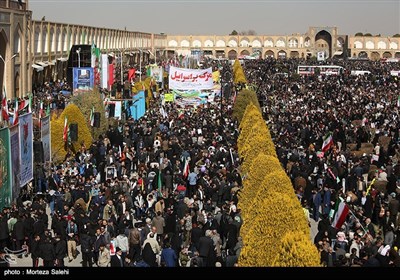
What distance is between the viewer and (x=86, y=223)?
10.2 meters

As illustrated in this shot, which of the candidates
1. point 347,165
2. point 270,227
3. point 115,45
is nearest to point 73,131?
point 347,165

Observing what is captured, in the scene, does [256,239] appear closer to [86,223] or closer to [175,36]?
[86,223]

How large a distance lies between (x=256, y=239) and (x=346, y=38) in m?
90.8

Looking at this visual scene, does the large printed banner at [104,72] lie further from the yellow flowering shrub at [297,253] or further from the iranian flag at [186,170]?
the yellow flowering shrub at [297,253]

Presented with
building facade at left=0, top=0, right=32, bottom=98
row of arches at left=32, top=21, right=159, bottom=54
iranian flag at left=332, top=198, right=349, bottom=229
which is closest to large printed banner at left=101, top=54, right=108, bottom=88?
building facade at left=0, top=0, right=32, bottom=98

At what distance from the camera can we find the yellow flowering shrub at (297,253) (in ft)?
21.2

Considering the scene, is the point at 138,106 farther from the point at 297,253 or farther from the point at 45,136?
the point at 297,253

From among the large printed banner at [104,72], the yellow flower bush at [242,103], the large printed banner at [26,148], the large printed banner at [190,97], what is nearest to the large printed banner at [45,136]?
the large printed banner at [26,148]

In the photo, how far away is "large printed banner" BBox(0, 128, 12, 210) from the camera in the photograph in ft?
38.1

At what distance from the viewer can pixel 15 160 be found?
1260 cm

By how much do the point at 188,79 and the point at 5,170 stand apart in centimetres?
1833

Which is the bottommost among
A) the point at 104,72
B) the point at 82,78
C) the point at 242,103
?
the point at 242,103

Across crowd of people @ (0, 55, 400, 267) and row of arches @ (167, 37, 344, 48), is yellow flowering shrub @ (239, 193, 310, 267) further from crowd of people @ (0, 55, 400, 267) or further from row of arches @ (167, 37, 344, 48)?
row of arches @ (167, 37, 344, 48)

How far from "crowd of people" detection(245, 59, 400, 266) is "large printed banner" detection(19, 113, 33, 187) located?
195 inches
